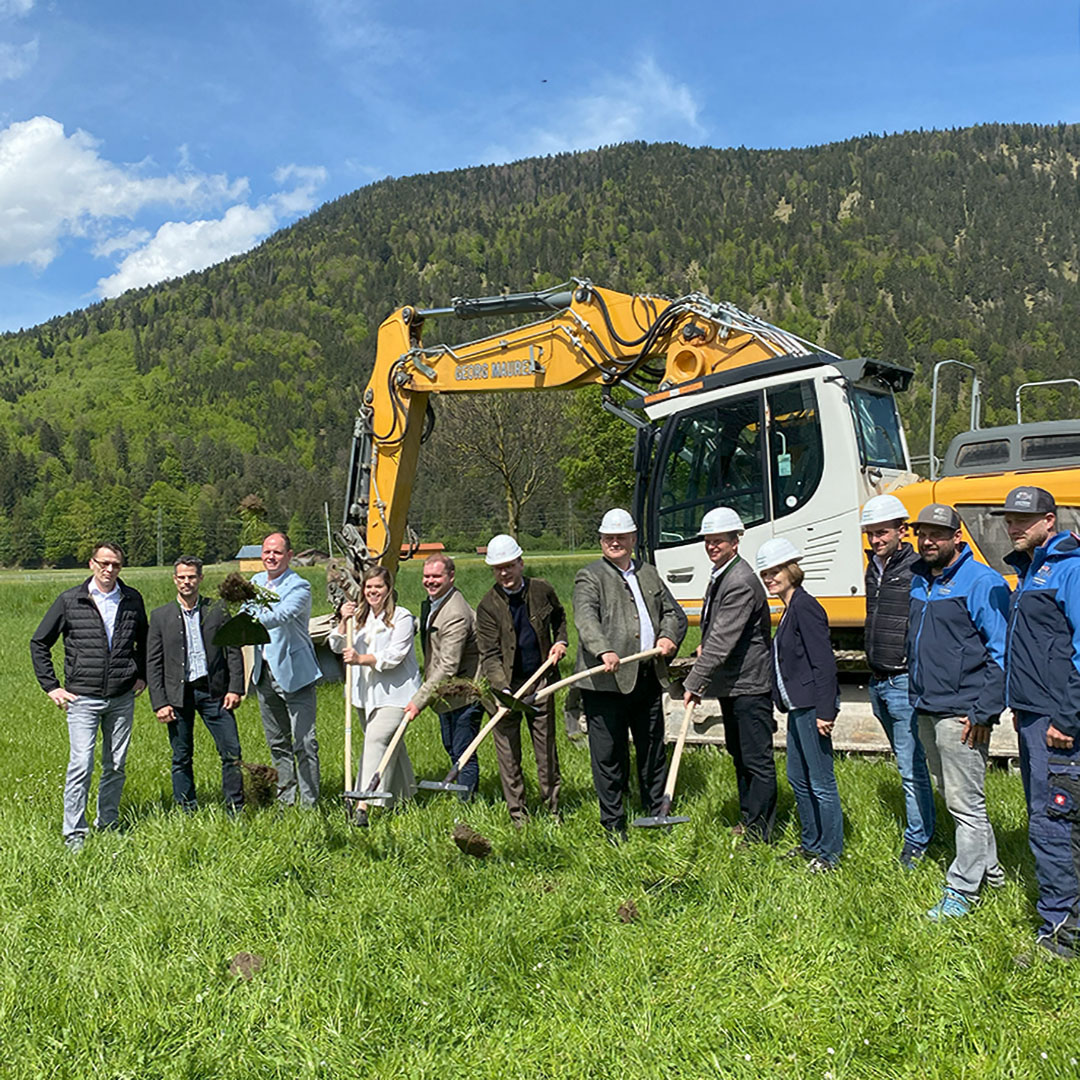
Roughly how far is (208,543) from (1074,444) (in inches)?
1982

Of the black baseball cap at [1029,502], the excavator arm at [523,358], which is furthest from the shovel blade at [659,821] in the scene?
the excavator arm at [523,358]

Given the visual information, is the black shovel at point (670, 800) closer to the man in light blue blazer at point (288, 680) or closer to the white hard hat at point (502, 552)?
the white hard hat at point (502, 552)

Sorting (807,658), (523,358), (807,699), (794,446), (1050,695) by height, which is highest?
(523,358)

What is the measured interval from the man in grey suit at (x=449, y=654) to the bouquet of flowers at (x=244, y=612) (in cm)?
116

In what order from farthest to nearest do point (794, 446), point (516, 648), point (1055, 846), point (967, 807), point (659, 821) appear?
point (794, 446)
point (516, 648)
point (659, 821)
point (967, 807)
point (1055, 846)

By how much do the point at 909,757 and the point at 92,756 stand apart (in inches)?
212

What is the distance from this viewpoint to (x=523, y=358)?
35.1 feet

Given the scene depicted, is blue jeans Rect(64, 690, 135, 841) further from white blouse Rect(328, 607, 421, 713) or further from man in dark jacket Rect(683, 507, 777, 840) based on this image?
man in dark jacket Rect(683, 507, 777, 840)

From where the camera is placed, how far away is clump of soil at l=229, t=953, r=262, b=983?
424 cm

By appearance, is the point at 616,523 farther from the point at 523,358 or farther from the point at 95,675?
the point at 523,358

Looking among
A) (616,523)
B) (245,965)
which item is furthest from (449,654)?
(245,965)

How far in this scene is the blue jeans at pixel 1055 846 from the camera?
4105mm

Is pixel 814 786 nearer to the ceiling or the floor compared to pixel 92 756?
nearer to the floor

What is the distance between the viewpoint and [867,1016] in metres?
3.76
